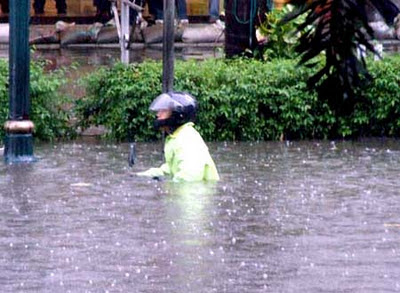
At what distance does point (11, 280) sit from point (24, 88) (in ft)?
17.0

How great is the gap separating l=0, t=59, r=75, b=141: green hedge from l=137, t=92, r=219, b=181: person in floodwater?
2170 mm

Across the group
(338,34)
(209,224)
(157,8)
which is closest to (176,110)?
(209,224)

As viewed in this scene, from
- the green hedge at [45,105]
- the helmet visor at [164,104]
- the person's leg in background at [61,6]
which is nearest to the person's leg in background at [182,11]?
the person's leg in background at [61,6]

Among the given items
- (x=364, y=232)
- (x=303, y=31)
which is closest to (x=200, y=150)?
(x=364, y=232)

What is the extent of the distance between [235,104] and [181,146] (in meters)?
2.67

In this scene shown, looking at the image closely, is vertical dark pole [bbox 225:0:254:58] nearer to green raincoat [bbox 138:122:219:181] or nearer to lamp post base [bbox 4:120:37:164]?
lamp post base [bbox 4:120:37:164]

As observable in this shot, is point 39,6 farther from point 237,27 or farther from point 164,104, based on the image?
point 164,104

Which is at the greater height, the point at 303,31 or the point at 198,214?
the point at 303,31

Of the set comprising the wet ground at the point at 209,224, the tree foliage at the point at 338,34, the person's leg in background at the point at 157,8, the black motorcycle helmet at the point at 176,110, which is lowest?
the wet ground at the point at 209,224

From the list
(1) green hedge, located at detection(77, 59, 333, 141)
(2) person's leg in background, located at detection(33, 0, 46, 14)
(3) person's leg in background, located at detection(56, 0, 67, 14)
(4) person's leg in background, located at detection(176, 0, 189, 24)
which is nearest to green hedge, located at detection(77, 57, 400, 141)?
(1) green hedge, located at detection(77, 59, 333, 141)

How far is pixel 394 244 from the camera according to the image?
8227mm

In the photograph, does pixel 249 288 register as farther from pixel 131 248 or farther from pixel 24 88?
pixel 24 88

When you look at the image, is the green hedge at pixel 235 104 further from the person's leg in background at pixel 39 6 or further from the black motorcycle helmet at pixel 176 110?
the person's leg in background at pixel 39 6

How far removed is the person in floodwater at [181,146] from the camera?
10.8 m
